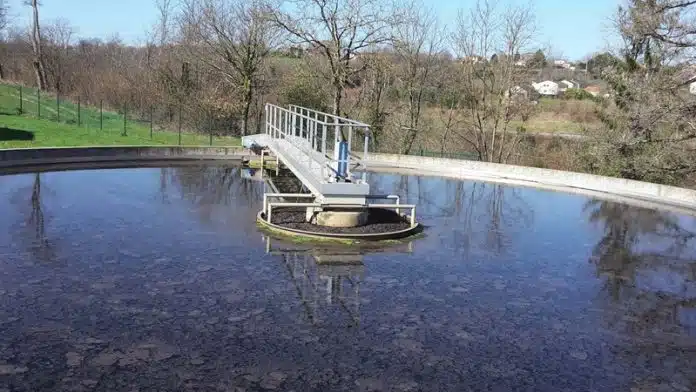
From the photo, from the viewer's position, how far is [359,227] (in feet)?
34.3

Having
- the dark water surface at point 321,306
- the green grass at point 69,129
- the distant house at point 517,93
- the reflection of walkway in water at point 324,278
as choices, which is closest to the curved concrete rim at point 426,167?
the green grass at point 69,129

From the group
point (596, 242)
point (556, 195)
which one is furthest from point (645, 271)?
point (556, 195)

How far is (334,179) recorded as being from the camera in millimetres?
10617

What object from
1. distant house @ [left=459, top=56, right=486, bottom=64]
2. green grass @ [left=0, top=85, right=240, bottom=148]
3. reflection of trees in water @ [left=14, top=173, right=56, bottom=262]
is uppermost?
distant house @ [left=459, top=56, right=486, bottom=64]

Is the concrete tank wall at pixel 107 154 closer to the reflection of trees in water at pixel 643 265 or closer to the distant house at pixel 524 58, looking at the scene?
the reflection of trees in water at pixel 643 265

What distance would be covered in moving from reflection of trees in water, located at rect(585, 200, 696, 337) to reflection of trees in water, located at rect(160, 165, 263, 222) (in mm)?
6789

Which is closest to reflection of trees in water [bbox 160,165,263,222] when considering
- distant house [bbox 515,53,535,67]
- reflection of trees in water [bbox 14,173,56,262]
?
reflection of trees in water [bbox 14,173,56,262]

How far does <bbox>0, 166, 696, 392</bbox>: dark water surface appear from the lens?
16.9ft

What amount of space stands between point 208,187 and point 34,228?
A: 521cm

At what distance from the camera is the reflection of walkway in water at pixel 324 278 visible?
21.9 ft

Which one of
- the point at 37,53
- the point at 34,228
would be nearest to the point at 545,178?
the point at 34,228

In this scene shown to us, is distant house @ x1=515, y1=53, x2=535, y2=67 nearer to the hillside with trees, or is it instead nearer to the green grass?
the hillside with trees

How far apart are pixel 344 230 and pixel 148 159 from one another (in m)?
10.3

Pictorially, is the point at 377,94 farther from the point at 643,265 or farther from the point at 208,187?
the point at 643,265
